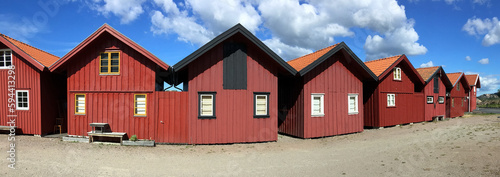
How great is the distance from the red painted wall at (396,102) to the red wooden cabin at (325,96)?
246 centimetres

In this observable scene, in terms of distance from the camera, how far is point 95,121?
1238cm

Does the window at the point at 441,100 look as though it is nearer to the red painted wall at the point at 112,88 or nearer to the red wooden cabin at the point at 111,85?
the red wooden cabin at the point at 111,85

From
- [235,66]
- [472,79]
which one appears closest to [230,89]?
[235,66]

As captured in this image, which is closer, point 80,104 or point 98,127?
point 98,127

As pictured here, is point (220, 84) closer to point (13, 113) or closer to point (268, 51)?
point (268, 51)

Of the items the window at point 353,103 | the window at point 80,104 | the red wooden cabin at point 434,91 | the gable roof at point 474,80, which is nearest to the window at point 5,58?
the window at point 80,104

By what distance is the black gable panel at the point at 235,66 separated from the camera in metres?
12.1

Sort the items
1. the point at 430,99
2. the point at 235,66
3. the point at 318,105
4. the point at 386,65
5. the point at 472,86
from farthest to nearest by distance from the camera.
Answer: the point at 472,86 < the point at 430,99 < the point at 386,65 < the point at 318,105 < the point at 235,66

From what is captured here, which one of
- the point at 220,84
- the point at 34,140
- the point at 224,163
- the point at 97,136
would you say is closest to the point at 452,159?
the point at 224,163

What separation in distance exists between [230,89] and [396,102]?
13.8 metres

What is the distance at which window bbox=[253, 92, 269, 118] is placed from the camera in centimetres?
1255

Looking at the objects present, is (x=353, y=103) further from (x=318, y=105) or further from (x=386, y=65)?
(x=386, y=65)

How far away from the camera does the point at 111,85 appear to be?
40.4 ft

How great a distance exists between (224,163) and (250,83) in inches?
185
